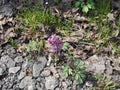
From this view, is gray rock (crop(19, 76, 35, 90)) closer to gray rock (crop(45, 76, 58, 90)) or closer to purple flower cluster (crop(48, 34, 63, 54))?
gray rock (crop(45, 76, 58, 90))

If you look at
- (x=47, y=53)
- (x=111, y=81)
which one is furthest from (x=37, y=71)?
(x=111, y=81)

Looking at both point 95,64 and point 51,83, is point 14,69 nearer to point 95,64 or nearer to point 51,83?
point 51,83

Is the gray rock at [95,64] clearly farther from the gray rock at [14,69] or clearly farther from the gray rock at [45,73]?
the gray rock at [14,69]

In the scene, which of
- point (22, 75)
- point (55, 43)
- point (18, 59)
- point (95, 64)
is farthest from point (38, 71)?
point (95, 64)

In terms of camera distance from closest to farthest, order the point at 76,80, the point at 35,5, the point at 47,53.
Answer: the point at 76,80
the point at 47,53
the point at 35,5

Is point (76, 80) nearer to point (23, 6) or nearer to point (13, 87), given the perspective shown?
point (13, 87)

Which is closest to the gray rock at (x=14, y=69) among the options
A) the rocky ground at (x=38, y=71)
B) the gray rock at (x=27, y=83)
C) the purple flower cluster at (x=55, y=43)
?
the rocky ground at (x=38, y=71)
